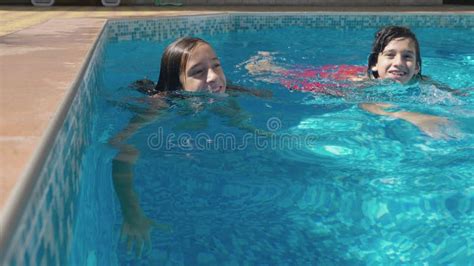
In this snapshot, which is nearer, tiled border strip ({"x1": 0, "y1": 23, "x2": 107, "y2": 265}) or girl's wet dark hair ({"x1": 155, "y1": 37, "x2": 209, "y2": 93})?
tiled border strip ({"x1": 0, "y1": 23, "x2": 107, "y2": 265})

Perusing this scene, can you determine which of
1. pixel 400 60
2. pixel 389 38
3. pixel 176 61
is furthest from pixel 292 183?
pixel 389 38

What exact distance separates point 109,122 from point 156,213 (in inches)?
62.2

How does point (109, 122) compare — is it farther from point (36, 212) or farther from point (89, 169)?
point (36, 212)

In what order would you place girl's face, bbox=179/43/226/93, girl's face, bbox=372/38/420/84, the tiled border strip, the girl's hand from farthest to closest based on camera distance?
girl's face, bbox=372/38/420/84, girl's face, bbox=179/43/226/93, the girl's hand, the tiled border strip

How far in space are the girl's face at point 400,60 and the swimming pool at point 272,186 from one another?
7.2 inches

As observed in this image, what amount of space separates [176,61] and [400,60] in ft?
5.76

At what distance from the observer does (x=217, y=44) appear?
8242 mm

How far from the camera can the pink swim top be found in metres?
4.97

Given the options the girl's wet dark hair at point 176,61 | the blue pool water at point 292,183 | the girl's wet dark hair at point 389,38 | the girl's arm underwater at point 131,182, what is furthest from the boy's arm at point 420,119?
the girl's arm underwater at point 131,182

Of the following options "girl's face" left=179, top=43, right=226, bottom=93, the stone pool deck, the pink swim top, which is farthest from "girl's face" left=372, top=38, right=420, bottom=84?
the stone pool deck

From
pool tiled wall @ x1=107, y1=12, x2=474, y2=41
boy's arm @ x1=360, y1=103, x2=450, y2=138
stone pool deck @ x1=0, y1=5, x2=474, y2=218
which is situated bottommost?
boy's arm @ x1=360, y1=103, x2=450, y2=138

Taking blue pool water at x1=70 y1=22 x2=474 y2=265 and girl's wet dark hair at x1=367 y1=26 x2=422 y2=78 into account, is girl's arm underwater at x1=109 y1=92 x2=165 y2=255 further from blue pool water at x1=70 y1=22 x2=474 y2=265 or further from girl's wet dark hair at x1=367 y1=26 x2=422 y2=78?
girl's wet dark hair at x1=367 y1=26 x2=422 y2=78

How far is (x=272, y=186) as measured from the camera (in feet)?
9.89

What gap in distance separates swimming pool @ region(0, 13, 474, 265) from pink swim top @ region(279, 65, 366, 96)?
0.49 ft
